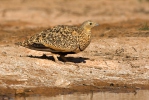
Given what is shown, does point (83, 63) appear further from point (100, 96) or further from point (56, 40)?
point (100, 96)

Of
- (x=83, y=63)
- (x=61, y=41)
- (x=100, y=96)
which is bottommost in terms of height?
(x=100, y=96)

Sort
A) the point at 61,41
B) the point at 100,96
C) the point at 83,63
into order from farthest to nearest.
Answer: the point at 83,63 < the point at 61,41 < the point at 100,96

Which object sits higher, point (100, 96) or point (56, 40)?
A: point (56, 40)

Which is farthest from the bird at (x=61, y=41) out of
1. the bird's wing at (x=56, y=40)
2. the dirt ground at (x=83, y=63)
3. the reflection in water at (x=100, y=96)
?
the reflection in water at (x=100, y=96)

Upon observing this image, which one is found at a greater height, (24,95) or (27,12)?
(27,12)

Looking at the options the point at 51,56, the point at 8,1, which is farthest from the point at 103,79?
the point at 8,1

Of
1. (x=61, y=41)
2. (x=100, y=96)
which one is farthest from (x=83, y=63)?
(x=100, y=96)

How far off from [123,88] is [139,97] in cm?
76

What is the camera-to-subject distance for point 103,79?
14.6m

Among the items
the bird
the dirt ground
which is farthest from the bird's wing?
the dirt ground

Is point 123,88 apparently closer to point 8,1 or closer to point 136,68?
point 136,68

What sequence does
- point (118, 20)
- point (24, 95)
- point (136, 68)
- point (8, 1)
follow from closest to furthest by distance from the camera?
point (24, 95) → point (136, 68) → point (118, 20) → point (8, 1)

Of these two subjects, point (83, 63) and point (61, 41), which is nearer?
point (61, 41)

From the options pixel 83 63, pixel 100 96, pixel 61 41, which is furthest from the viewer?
pixel 83 63
